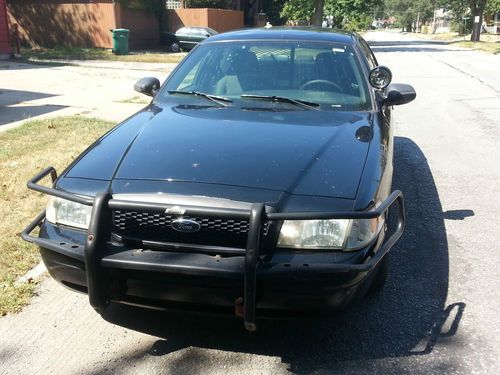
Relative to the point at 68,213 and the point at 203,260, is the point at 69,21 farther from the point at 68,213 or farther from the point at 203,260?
the point at 203,260

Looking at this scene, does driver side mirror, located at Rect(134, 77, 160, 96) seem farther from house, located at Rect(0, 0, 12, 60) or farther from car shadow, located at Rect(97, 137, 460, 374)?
house, located at Rect(0, 0, 12, 60)

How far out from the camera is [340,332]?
9.89 ft

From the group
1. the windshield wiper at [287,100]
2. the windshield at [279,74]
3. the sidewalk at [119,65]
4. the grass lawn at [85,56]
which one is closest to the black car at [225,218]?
the windshield wiper at [287,100]

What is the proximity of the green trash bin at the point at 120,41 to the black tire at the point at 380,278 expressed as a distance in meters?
22.8

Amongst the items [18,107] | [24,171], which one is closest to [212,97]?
[24,171]

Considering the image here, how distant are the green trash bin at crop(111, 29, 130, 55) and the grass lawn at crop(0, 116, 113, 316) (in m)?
16.3

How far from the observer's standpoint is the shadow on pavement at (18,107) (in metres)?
9.09

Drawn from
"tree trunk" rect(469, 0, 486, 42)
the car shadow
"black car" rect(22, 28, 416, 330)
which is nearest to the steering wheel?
"black car" rect(22, 28, 416, 330)

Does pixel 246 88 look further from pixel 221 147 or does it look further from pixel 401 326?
pixel 401 326

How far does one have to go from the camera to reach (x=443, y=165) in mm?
6605

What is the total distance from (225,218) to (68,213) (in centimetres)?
91

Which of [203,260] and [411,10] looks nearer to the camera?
[203,260]

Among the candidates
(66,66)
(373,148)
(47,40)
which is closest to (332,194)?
(373,148)

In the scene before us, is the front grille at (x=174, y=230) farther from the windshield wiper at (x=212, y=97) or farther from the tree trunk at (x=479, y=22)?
the tree trunk at (x=479, y=22)
